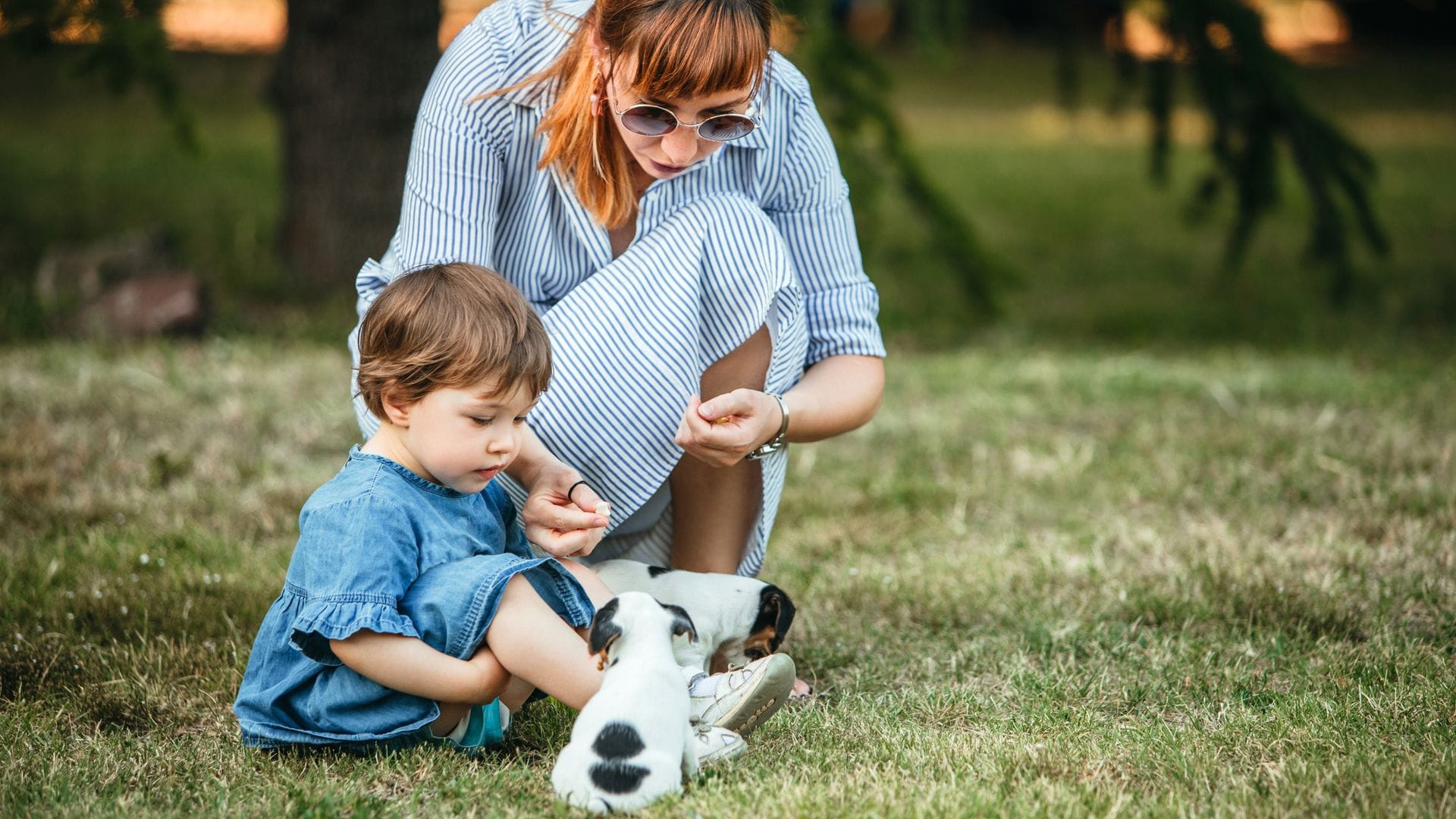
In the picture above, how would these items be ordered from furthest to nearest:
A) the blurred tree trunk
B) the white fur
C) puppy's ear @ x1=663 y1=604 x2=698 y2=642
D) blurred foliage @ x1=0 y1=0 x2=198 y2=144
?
the blurred tree trunk → blurred foliage @ x1=0 y1=0 x2=198 y2=144 → the white fur → puppy's ear @ x1=663 y1=604 x2=698 y2=642

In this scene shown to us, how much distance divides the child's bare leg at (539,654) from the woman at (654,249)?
210 mm

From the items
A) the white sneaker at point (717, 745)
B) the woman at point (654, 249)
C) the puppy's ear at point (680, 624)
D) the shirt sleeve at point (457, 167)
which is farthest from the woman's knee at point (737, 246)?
the white sneaker at point (717, 745)

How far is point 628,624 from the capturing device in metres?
1.79

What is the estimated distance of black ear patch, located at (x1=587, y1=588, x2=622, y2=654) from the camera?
1.77 metres

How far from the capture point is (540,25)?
234 centimetres

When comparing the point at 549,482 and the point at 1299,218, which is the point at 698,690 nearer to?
the point at 549,482

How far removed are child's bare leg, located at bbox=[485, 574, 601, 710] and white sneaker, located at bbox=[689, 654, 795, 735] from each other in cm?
16

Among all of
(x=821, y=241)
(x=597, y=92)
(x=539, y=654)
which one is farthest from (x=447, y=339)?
(x=821, y=241)

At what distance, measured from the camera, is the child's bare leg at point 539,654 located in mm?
1828

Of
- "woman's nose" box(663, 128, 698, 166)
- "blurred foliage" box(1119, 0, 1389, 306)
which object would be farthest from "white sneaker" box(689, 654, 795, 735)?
"blurred foliage" box(1119, 0, 1389, 306)

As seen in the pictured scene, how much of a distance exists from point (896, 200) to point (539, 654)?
26.6 ft

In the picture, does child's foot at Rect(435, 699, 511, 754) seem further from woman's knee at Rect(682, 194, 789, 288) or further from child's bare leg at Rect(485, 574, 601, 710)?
woman's knee at Rect(682, 194, 789, 288)

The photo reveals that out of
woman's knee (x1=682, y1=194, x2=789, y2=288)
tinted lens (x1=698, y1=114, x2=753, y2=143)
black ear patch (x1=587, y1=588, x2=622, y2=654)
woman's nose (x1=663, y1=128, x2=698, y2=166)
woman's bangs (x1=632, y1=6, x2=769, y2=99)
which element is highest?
woman's bangs (x1=632, y1=6, x2=769, y2=99)

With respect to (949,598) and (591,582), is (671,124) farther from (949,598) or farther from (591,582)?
(949,598)
